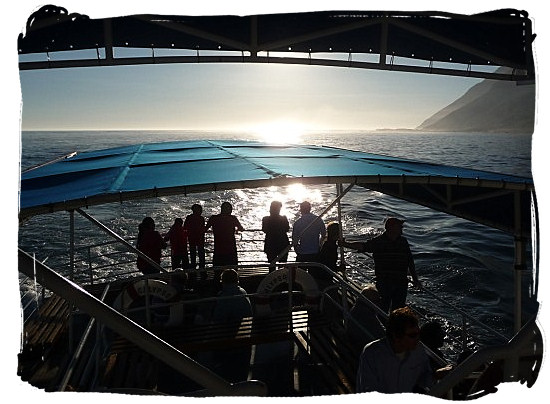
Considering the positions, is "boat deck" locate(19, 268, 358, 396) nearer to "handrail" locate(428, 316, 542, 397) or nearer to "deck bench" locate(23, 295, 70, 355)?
"deck bench" locate(23, 295, 70, 355)

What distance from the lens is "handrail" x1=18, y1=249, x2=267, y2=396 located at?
144 centimetres

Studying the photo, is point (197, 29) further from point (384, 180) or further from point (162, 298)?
point (162, 298)

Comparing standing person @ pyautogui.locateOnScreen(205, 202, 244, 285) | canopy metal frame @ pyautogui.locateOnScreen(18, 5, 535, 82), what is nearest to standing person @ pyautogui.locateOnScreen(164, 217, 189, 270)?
standing person @ pyautogui.locateOnScreen(205, 202, 244, 285)

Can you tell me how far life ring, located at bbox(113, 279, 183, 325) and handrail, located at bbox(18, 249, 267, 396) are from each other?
4395mm

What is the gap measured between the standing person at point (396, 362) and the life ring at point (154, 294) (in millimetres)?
3712

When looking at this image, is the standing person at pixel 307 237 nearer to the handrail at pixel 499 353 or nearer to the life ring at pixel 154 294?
the life ring at pixel 154 294

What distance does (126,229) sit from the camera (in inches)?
925

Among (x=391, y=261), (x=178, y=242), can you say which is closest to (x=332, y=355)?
(x=391, y=261)

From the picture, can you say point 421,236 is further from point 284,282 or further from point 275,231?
point 284,282

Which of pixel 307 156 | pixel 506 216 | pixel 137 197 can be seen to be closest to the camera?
pixel 137 197

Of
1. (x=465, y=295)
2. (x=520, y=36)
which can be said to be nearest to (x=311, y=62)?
(x=520, y=36)

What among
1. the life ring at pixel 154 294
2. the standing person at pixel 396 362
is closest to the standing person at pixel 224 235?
the life ring at pixel 154 294

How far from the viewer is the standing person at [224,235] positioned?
7.17 metres

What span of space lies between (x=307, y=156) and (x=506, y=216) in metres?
3.42
